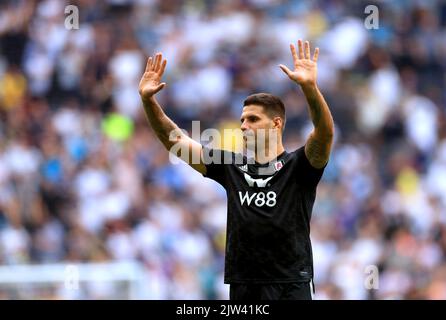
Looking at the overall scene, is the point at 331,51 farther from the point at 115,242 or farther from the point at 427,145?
the point at 115,242

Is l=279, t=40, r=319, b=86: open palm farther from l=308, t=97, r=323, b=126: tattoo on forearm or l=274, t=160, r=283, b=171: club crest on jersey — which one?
l=274, t=160, r=283, b=171: club crest on jersey

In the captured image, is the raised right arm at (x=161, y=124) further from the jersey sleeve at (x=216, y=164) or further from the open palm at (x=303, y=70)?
the open palm at (x=303, y=70)

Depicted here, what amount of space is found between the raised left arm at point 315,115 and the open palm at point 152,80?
2.89 feet

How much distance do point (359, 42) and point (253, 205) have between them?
8565 millimetres

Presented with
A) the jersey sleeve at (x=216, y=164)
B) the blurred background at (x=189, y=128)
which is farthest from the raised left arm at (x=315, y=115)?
the blurred background at (x=189, y=128)

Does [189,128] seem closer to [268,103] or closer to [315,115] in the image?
[268,103]

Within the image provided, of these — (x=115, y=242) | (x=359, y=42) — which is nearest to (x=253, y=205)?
(x=115, y=242)

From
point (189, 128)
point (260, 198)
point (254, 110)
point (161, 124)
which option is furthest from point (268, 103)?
point (189, 128)

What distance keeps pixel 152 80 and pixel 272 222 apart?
1.19 m

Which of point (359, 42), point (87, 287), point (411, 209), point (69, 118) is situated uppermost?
point (359, 42)

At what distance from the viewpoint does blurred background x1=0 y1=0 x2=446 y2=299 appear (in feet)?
41.2

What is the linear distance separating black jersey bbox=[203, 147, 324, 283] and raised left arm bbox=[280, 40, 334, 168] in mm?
102

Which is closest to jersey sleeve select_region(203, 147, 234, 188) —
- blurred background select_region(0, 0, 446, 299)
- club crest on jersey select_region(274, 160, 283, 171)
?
club crest on jersey select_region(274, 160, 283, 171)

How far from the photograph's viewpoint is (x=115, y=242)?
43.4 feet
